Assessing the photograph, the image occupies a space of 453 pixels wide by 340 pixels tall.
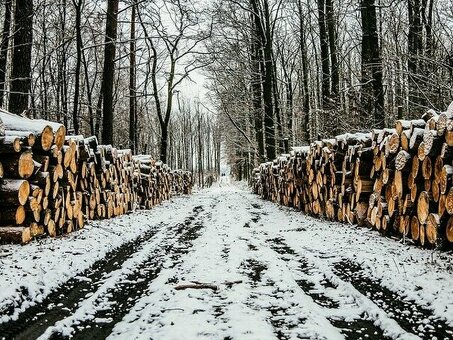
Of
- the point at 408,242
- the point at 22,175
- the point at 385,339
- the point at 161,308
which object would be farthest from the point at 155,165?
the point at 385,339

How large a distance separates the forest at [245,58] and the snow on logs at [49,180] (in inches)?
90.0

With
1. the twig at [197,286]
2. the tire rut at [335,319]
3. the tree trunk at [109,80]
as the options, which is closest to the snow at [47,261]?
the twig at [197,286]

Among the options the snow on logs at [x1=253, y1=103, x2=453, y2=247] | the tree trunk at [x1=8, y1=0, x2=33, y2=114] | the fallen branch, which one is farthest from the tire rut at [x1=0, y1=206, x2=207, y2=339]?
the tree trunk at [x1=8, y1=0, x2=33, y2=114]

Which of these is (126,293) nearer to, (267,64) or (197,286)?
(197,286)

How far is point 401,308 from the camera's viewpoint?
148 inches

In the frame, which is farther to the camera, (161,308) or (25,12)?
(25,12)

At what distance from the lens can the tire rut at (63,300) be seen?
3484mm

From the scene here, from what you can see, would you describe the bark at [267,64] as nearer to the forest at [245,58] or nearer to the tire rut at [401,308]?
the forest at [245,58]

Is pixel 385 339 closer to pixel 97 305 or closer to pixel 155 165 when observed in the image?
pixel 97 305

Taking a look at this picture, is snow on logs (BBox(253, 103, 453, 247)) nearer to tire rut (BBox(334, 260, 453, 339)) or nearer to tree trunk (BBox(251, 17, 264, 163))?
tire rut (BBox(334, 260, 453, 339))

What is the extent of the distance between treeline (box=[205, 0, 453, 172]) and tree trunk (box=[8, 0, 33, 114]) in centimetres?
887

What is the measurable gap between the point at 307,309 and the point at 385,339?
794 mm

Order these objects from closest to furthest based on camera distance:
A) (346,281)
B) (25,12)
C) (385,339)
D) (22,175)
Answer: (385,339)
(346,281)
(22,175)
(25,12)

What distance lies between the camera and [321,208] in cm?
1087
